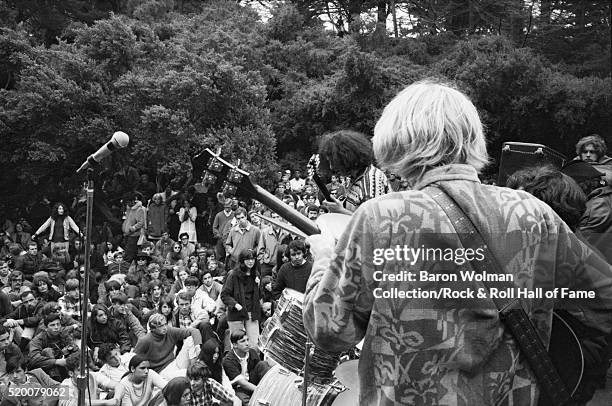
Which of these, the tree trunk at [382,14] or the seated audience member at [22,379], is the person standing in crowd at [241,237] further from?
the tree trunk at [382,14]

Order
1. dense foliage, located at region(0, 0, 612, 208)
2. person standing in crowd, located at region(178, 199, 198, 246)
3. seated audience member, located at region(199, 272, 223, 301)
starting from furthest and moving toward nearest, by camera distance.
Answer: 1. dense foliage, located at region(0, 0, 612, 208)
2. person standing in crowd, located at region(178, 199, 198, 246)
3. seated audience member, located at region(199, 272, 223, 301)

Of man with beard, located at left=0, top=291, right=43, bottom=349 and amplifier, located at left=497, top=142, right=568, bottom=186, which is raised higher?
amplifier, located at left=497, top=142, right=568, bottom=186

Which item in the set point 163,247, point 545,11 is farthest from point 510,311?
point 545,11

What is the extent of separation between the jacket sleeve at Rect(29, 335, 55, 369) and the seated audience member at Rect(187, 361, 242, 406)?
1.41 metres

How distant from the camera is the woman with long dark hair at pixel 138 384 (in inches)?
313

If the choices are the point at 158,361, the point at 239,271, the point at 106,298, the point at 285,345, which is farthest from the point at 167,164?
the point at 285,345

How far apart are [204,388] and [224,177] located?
442 cm

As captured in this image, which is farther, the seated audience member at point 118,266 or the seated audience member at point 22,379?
the seated audience member at point 118,266

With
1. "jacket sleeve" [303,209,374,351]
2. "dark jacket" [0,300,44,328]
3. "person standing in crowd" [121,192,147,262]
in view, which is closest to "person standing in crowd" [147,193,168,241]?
"person standing in crowd" [121,192,147,262]

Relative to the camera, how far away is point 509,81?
825 inches

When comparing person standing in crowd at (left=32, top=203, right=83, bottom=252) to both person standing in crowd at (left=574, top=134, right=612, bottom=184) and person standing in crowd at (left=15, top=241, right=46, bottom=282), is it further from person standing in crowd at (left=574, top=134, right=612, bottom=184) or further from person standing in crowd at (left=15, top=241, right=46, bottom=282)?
person standing in crowd at (left=574, top=134, right=612, bottom=184)

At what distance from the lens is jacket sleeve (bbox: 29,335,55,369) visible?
26.9 feet

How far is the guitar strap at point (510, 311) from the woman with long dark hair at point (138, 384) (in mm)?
6362

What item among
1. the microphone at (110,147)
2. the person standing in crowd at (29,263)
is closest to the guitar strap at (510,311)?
the microphone at (110,147)
